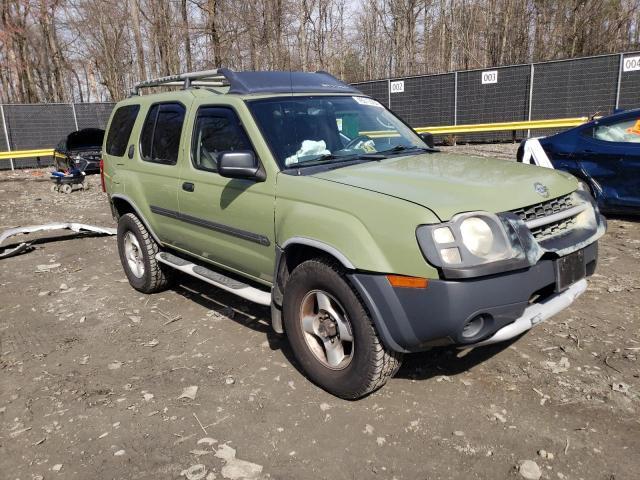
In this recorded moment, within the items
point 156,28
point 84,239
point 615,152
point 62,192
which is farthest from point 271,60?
point 615,152

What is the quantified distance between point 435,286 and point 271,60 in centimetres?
2222

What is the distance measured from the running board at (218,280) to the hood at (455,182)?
1.05m

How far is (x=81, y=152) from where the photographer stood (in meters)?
15.9

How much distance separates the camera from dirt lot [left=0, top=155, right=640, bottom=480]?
2846mm

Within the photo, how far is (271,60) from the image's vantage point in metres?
23.2

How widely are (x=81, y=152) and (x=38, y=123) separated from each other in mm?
6543

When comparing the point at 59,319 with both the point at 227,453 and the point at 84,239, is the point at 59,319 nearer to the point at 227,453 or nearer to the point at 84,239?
the point at 227,453

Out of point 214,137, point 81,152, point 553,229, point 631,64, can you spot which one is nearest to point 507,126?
point 631,64

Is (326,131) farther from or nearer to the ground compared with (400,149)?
farther from the ground

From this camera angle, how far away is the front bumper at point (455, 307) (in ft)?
8.96

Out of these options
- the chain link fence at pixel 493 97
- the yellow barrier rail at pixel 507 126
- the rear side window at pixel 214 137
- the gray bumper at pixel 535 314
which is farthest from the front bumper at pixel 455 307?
the chain link fence at pixel 493 97

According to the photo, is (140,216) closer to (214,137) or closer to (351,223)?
(214,137)

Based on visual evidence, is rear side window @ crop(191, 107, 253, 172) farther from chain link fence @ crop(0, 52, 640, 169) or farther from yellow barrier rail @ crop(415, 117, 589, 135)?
chain link fence @ crop(0, 52, 640, 169)

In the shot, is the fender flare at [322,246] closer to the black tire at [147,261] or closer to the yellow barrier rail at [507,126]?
the black tire at [147,261]
